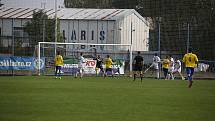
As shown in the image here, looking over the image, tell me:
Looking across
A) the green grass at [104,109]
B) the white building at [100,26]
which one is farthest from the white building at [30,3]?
the white building at [100,26]

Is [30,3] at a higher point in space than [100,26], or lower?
lower

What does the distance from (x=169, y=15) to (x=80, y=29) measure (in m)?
12.8

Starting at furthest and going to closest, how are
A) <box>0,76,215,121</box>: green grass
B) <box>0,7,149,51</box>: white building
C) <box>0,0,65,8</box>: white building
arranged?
<box>0,7,149,51</box>: white building, <box>0,76,215,121</box>: green grass, <box>0,0,65,8</box>: white building

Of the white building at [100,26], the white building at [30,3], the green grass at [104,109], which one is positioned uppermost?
the white building at [100,26]

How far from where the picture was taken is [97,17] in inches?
2864

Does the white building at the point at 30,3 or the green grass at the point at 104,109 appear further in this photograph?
the green grass at the point at 104,109

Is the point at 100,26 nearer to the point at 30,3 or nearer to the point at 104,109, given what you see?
the point at 104,109

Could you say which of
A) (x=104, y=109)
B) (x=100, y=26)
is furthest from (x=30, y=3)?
(x=100, y=26)

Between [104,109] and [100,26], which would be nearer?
[104,109]

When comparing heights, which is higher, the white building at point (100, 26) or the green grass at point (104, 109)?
the white building at point (100, 26)

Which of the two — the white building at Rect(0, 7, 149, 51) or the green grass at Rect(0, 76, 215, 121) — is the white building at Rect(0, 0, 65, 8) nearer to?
the green grass at Rect(0, 76, 215, 121)

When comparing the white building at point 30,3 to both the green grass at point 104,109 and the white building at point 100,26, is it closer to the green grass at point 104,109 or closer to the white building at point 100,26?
the green grass at point 104,109

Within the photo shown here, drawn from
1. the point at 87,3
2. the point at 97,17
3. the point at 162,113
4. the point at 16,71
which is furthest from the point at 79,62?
the point at 87,3

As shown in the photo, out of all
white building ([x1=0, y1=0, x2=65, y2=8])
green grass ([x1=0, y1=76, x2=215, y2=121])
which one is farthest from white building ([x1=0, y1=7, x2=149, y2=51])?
white building ([x1=0, y1=0, x2=65, y2=8])
